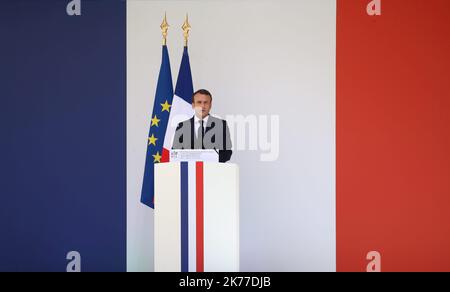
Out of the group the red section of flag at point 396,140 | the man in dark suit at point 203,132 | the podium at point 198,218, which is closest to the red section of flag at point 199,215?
the podium at point 198,218

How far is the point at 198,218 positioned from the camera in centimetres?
377

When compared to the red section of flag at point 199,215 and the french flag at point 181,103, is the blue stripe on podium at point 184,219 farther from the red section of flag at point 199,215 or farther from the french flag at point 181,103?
the french flag at point 181,103

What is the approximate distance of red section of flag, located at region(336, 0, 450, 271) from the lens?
4945mm

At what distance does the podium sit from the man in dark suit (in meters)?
0.48

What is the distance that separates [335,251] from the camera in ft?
16.5

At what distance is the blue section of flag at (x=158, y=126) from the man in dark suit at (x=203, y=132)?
1.52 feet

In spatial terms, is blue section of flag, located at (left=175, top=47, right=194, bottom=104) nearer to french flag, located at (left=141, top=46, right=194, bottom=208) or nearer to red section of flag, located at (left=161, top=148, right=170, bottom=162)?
Result: french flag, located at (left=141, top=46, right=194, bottom=208)

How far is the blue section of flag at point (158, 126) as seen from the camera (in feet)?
15.9

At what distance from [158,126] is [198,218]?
49.0 inches

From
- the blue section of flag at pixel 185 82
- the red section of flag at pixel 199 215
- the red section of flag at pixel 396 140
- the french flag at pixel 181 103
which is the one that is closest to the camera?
the red section of flag at pixel 199 215

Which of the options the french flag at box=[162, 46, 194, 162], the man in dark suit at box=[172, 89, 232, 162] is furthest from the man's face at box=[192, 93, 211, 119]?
the french flag at box=[162, 46, 194, 162]

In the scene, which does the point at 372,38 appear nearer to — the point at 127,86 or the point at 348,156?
the point at 348,156

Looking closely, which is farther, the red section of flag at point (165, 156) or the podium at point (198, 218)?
the red section of flag at point (165, 156)

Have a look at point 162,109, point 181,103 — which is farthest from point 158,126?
point 181,103
